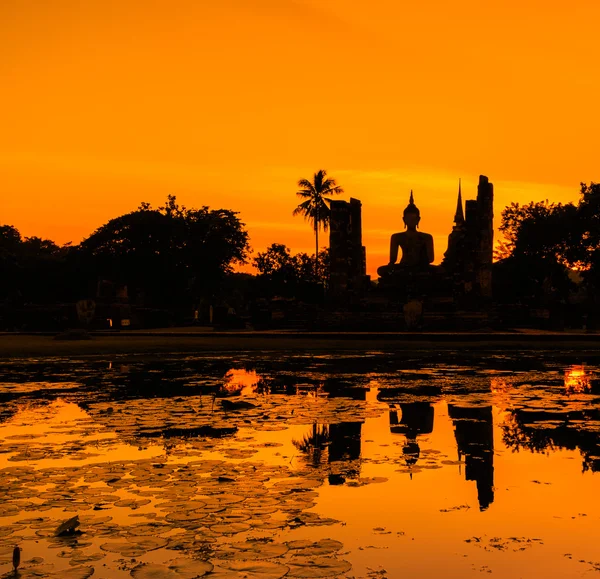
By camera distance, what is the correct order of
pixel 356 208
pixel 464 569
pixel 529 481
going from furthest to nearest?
pixel 356 208 < pixel 529 481 < pixel 464 569

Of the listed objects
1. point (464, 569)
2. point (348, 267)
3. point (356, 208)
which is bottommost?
point (464, 569)

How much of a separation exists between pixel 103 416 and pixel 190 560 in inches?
263

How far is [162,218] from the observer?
64812 mm

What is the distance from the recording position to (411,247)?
51.0 metres

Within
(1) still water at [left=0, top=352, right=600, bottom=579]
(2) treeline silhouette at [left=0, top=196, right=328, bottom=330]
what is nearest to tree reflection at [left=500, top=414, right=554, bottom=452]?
(1) still water at [left=0, top=352, right=600, bottom=579]

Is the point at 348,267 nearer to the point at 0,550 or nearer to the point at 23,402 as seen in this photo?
the point at 23,402

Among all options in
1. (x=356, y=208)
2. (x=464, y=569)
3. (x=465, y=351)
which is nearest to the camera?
(x=464, y=569)

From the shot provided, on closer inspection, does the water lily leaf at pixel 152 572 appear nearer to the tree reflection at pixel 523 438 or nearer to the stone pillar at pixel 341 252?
the tree reflection at pixel 523 438

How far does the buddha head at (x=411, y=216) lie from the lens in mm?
52094

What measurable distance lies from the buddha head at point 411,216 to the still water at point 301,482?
3733 centimetres

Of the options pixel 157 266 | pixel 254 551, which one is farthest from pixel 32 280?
pixel 254 551

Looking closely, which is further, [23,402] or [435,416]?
[23,402]

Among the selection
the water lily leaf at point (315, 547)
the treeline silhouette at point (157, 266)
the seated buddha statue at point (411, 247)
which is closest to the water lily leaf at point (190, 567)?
the water lily leaf at point (315, 547)

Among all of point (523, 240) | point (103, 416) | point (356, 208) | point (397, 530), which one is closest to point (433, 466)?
point (397, 530)
